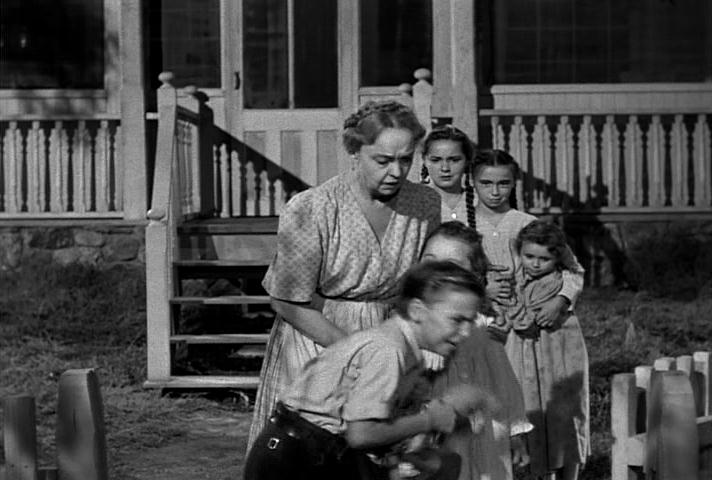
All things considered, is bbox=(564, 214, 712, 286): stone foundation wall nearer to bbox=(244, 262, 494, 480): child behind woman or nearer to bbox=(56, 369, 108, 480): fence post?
bbox=(244, 262, 494, 480): child behind woman

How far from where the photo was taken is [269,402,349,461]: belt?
14.8 ft

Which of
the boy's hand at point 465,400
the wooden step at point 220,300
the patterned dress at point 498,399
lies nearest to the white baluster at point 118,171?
the wooden step at point 220,300

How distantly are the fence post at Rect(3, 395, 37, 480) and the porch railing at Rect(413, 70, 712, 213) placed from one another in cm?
887

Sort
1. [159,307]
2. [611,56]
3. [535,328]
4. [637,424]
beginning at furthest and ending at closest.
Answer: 1. [611,56]
2. [159,307]
3. [535,328]
4. [637,424]

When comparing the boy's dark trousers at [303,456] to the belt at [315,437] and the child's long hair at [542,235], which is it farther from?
the child's long hair at [542,235]

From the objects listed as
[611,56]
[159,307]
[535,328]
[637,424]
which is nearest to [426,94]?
[159,307]

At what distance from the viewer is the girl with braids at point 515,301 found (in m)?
6.69

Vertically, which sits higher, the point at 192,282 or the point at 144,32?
the point at 144,32

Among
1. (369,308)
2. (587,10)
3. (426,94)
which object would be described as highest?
(587,10)

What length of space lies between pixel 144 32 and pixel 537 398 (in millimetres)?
7421

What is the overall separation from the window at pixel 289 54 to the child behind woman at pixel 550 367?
7.12 m

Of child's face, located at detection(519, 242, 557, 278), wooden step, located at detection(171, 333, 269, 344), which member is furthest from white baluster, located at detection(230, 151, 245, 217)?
child's face, located at detection(519, 242, 557, 278)

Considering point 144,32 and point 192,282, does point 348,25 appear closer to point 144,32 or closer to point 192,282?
point 144,32

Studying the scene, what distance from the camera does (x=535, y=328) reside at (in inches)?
270
